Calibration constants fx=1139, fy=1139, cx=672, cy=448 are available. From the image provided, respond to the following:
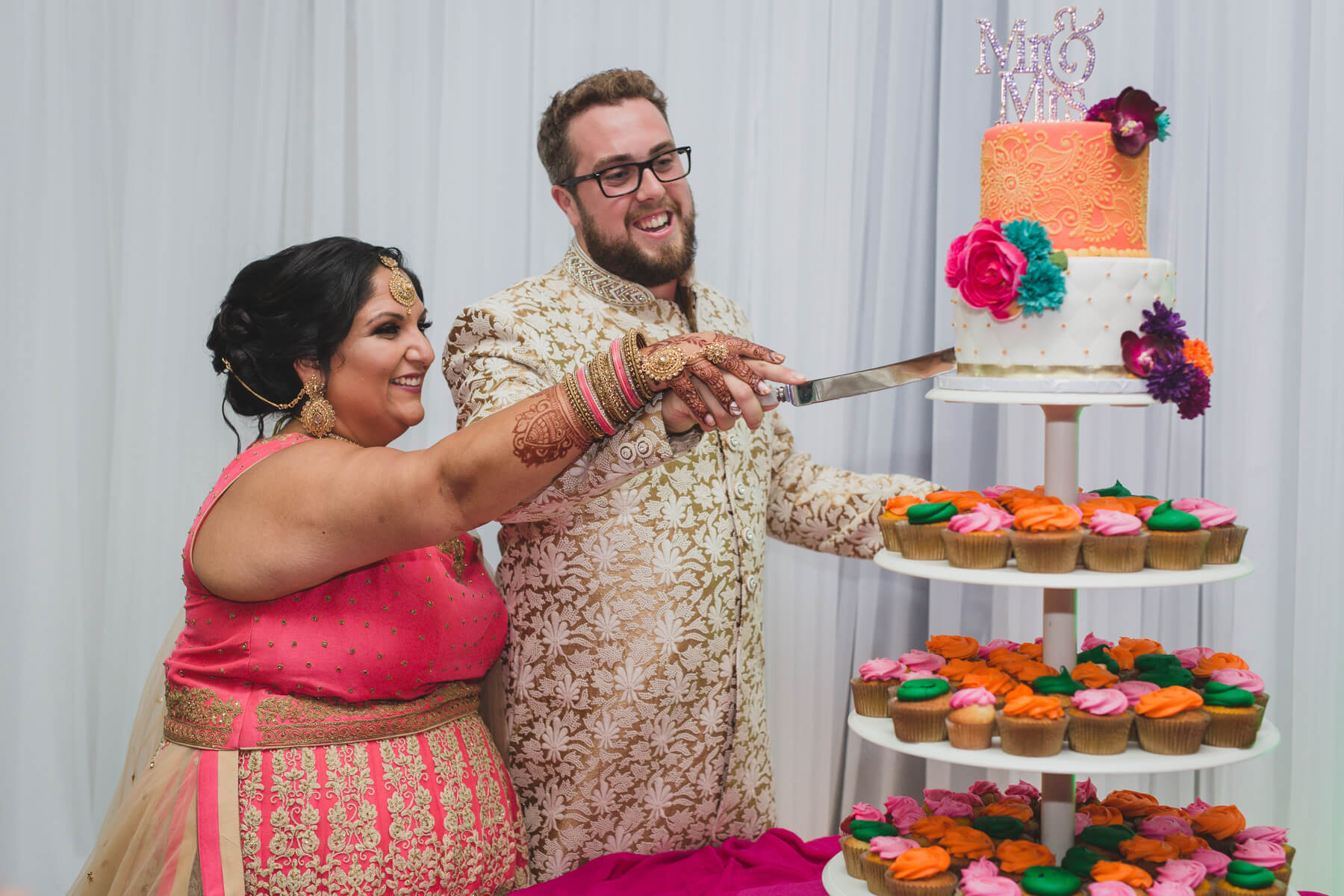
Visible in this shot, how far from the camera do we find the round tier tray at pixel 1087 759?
4.01 feet

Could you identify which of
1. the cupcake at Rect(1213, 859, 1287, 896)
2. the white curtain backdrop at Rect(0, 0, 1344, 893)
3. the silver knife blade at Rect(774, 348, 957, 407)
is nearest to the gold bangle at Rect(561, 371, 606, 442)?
the silver knife blade at Rect(774, 348, 957, 407)

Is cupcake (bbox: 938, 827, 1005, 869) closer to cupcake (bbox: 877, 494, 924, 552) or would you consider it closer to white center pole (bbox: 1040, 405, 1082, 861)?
white center pole (bbox: 1040, 405, 1082, 861)

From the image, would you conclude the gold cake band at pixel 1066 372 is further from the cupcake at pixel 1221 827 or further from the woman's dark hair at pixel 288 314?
the woman's dark hair at pixel 288 314

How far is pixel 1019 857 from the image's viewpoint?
4.43 ft

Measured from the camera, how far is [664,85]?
2832mm

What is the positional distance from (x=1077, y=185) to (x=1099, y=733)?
0.64m

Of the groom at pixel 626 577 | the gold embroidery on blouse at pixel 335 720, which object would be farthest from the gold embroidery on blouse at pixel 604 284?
the gold embroidery on blouse at pixel 335 720

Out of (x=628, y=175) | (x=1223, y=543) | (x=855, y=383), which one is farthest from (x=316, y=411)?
(x=1223, y=543)

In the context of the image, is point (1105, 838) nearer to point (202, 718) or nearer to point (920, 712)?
point (920, 712)

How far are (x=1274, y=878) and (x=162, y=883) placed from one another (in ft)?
4.87

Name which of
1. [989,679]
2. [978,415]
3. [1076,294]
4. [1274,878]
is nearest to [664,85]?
[978,415]

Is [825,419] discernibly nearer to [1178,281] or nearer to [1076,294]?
[1178,281]

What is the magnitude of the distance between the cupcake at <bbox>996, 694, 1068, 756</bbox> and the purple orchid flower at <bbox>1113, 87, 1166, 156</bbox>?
66 centimetres

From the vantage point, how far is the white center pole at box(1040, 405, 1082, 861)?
1413mm
